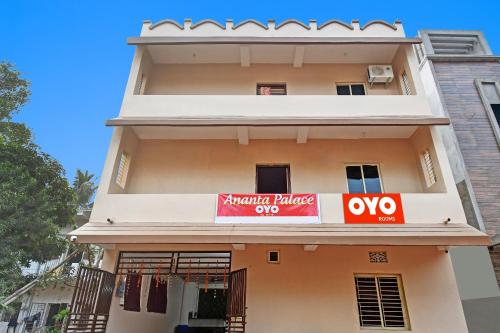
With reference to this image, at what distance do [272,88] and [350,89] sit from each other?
267 cm

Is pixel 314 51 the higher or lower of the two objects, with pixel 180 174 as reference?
higher

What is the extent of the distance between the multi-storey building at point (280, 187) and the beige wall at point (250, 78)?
0.05 metres

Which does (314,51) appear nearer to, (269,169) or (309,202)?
(269,169)

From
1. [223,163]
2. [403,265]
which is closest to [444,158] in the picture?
[403,265]

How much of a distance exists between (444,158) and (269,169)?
4.61 m

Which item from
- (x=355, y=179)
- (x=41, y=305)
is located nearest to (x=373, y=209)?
(x=355, y=179)

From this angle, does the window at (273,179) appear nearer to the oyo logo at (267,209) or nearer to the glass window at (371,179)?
the oyo logo at (267,209)

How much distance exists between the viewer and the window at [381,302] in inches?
268

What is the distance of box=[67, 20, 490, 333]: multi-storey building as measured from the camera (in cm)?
660

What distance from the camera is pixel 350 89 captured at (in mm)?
9781

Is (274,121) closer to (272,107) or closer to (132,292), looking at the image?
(272,107)

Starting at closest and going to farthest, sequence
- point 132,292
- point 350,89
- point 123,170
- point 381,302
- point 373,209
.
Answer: point 373,209 < point 381,302 < point 132,292 < point 123,170 < point 350,89

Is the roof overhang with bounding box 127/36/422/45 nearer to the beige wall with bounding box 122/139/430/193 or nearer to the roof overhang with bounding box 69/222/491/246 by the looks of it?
the beige wall with bounding box 122/139/430/193

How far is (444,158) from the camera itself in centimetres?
732
